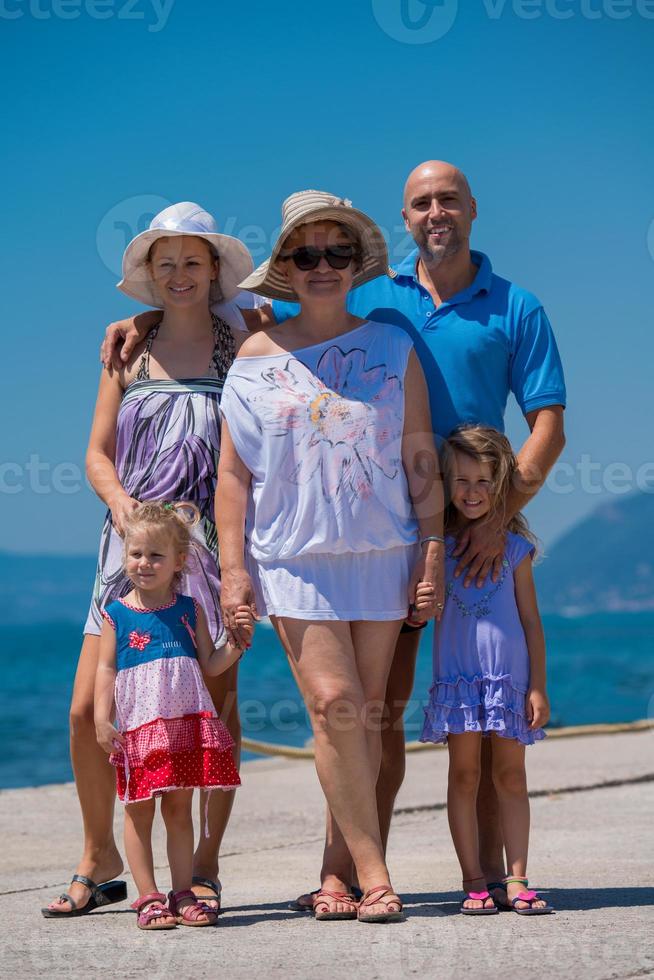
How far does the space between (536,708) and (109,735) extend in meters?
1.31

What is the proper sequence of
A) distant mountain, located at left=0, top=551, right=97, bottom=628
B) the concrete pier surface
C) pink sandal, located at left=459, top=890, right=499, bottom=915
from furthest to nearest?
distant mountain, located at left=0, top=551, right=97, bottom=628, pink sandal, located at left=459, top=890, right=499, bottom=915, the concrete pier surface

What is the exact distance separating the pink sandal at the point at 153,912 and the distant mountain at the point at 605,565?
105603mm

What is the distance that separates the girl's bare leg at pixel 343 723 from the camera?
3.99 metres

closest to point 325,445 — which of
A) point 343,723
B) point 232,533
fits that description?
point 232,533

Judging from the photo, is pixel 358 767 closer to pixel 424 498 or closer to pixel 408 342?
pixel 424 498

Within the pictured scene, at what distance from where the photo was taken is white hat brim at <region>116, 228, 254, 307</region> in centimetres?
451

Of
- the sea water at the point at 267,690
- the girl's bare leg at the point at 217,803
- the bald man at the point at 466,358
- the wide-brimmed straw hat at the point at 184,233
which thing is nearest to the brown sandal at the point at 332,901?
the bald man at the point at 466,358

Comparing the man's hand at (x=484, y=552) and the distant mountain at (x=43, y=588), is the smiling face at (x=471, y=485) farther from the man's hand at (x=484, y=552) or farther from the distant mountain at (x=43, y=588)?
the distant mountain at (x=43, y=588)

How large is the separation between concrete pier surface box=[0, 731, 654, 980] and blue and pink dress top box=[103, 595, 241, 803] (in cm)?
44

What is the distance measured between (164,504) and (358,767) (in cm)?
101

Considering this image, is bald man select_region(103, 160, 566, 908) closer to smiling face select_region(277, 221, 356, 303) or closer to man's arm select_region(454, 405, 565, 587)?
man's arm select_region(454, 405, 565, 587)

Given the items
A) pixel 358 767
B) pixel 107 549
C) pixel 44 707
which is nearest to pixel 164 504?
pixel 107 549

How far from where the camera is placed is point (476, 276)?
15.0 ft

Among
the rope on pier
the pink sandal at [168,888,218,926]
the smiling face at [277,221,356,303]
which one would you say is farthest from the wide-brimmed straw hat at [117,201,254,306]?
the rope on pier
